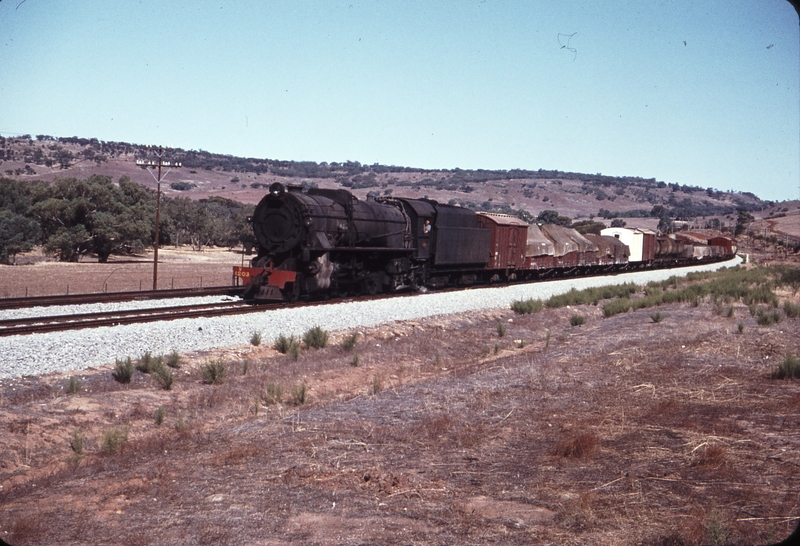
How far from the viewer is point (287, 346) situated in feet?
51.2

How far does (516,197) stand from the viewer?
18025 centimetres

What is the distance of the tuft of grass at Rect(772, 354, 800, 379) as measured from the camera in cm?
1203

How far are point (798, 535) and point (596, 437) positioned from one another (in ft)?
10.6

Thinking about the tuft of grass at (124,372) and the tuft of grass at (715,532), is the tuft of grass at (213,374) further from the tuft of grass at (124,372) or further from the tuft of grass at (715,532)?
the tuft of grass at (715,532)

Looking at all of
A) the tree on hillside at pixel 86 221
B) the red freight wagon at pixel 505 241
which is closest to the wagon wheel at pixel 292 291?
the red freight wagon at pixel 505 241

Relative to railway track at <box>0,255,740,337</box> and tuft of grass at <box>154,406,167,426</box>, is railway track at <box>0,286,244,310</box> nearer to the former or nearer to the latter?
railway track at <box>0,255,740,337</box>

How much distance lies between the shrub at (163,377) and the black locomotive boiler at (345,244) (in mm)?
9222

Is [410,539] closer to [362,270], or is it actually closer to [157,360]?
[157,360]

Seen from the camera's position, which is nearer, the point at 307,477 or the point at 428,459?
the point at 307,477

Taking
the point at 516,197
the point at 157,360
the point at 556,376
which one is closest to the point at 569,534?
the point at 556,376

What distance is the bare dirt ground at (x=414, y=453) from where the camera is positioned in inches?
238

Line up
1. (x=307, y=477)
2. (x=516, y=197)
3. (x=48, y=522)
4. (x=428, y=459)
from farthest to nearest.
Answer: (x=516, y=197) < (x=428, y=459) < (x=307, y=477) < (x=48, y=522)

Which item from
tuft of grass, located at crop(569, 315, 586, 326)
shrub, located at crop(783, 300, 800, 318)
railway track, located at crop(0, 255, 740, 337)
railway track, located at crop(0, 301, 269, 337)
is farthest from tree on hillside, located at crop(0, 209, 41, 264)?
shrub, located at crop(783, 300, 800, 318)

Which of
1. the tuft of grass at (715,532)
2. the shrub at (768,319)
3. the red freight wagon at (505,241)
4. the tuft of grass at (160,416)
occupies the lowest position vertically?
the tuft of grass at (160,416)
